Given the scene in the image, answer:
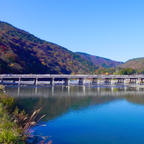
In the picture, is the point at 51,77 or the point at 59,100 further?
the point at 51,77

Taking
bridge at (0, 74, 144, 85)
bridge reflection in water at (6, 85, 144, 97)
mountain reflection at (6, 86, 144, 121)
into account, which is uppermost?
bridge at (0, 74, 144, 85)

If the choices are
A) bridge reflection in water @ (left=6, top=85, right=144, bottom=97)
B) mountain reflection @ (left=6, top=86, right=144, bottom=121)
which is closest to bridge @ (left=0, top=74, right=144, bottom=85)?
bridge reflection in water @ (left=6, top=85, right=144, bottom=97)

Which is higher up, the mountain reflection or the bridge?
the bridge

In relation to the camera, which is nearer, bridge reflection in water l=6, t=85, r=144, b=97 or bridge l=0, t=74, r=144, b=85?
bridge reflection in water l=6, t=85, r=144, b=97

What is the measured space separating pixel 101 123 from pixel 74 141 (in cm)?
535

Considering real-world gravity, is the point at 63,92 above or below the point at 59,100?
above

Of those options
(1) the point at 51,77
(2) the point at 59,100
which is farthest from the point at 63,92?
(1) the point at 51,77

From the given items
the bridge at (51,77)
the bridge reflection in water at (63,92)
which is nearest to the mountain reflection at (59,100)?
the bridge reflection in water at (63,92)

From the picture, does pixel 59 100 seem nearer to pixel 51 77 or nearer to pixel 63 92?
pixel 63 92

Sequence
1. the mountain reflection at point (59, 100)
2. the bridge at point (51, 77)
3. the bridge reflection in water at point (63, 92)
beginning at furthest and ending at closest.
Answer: the bridge at point (51, 77) < the bridge reflection in water at point (63, 92) < the mountain reflection at point (59, 100)

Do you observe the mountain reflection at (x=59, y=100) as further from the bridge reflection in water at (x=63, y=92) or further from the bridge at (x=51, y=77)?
the bridge at (x=51, y=77)

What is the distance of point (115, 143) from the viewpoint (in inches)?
480

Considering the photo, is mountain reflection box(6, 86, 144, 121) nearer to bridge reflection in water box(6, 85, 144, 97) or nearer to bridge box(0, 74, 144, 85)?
bridge reflection in water box(6, 85, 144, 97)

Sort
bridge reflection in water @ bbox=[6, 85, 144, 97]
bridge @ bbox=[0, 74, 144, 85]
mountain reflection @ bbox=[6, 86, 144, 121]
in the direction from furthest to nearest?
bridge @ bbox=[0, 74, 144, 85] → bridge reflection in water @ bbox=[6, 85, 144, 97] → mountain reflection @ bbox=[6, 86, 144, 121]
